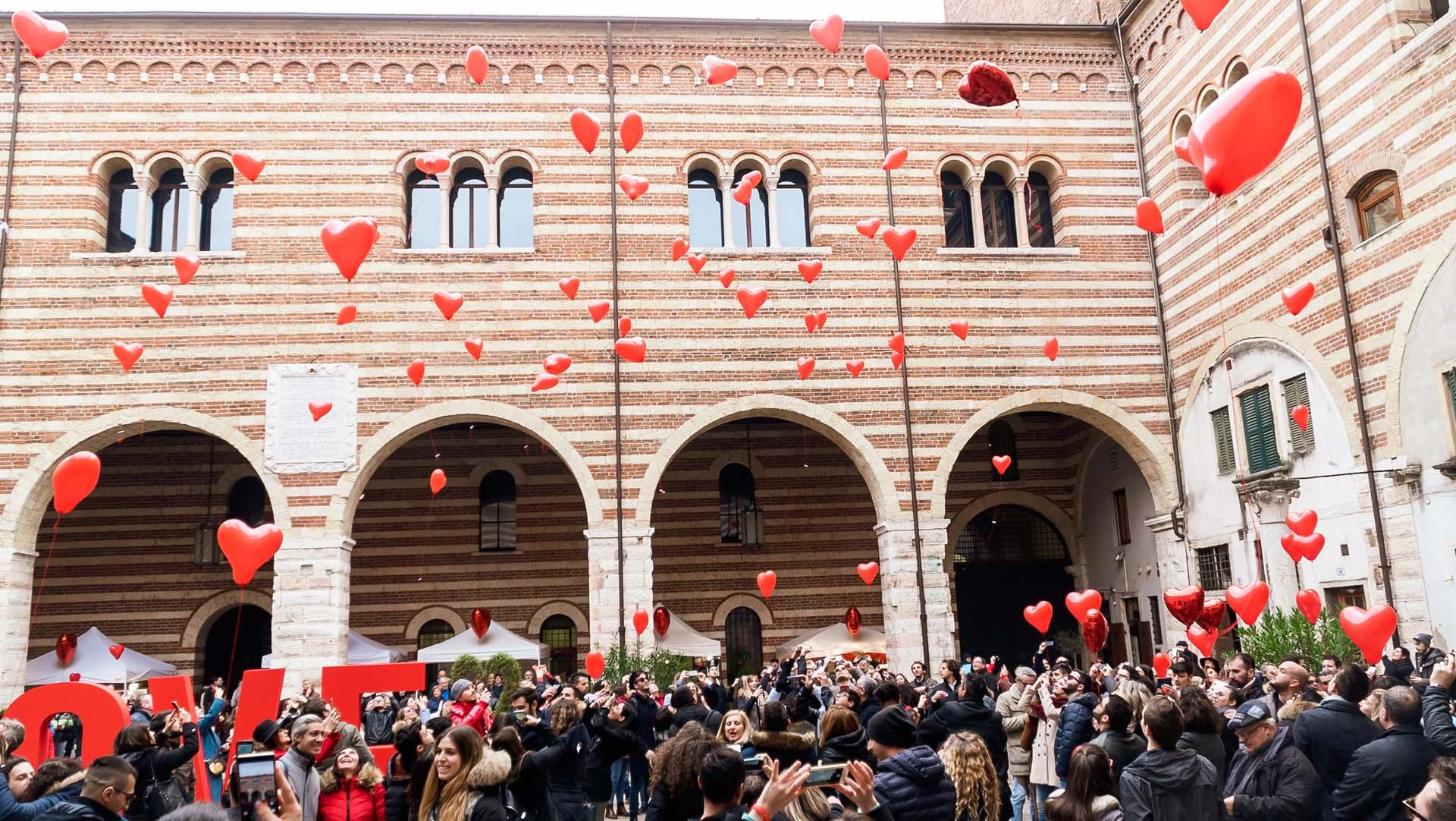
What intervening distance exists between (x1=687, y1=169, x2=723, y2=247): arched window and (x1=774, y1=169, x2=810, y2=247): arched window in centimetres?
97

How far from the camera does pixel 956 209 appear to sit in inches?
802

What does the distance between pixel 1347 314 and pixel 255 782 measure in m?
13.7

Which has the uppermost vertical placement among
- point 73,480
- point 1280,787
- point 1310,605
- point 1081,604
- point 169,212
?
point 169,212

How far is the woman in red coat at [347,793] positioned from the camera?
225 inches

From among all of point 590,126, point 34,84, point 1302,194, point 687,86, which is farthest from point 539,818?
point 34,84

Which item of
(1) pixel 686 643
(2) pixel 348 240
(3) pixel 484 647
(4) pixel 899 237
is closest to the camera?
(2) pixel 348 240

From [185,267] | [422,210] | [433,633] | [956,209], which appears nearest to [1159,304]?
[956,209]

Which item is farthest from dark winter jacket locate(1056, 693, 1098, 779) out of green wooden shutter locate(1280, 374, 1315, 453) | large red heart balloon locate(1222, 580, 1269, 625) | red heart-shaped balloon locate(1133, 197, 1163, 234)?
green wooden shutter locate(1280, 374, 1315, 453)

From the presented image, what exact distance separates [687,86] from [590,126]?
4.78 m

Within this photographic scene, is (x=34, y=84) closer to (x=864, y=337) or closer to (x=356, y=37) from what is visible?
(x=356, y=37)

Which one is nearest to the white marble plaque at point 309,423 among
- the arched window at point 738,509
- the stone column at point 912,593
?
the arched window at point 738,509

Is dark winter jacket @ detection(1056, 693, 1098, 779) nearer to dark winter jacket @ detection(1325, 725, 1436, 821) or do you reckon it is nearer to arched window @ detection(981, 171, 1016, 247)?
dark winter jacket @ detection(1325, 725, 1436, 821)

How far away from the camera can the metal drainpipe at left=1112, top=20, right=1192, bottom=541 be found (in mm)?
17562

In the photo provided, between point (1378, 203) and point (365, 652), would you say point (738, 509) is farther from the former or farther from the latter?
point (1378, 203)
